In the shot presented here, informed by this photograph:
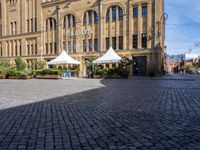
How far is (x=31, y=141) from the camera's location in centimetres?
462

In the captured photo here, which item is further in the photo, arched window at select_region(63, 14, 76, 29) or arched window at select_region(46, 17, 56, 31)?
arched window at select_region(46, 17, 56, 31)

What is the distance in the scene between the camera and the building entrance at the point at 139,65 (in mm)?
35938

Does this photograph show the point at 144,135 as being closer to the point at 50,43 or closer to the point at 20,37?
the point at 50,43

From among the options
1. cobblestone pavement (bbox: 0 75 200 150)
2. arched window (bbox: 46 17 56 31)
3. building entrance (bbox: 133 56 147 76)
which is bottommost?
cobblestone pavement (bbox: 0 75 200 150)

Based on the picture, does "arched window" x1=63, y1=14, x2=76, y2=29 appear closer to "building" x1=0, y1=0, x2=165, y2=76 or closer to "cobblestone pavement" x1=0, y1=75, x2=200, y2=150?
"building" x1=0, y1=0, x2=165, y2=76

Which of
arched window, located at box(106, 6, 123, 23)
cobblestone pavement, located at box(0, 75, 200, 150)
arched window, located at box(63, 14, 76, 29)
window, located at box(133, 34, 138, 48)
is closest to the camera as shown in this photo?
cobblestone pavement, located at box(0, 75, 200, 150)

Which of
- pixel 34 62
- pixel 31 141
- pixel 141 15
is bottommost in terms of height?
pixel 31 141

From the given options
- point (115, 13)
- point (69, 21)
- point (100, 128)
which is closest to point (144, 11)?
point (115, 13)

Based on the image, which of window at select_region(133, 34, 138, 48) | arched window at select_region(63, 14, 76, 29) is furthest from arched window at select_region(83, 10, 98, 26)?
window at select_region(133, 34, 138, 48)

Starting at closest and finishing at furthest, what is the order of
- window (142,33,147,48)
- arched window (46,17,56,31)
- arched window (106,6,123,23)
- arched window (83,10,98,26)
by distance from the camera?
window (142,33,147,48), arched window (106,6,123,23), arched window (83,10,98,26), arched window (46,17,56,31)

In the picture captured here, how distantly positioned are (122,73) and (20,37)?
28.1 meters

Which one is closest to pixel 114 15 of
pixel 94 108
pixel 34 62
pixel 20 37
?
pixel 34 62

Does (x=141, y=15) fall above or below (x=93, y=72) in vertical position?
above

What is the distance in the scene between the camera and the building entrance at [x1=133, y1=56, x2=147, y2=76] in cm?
3594
